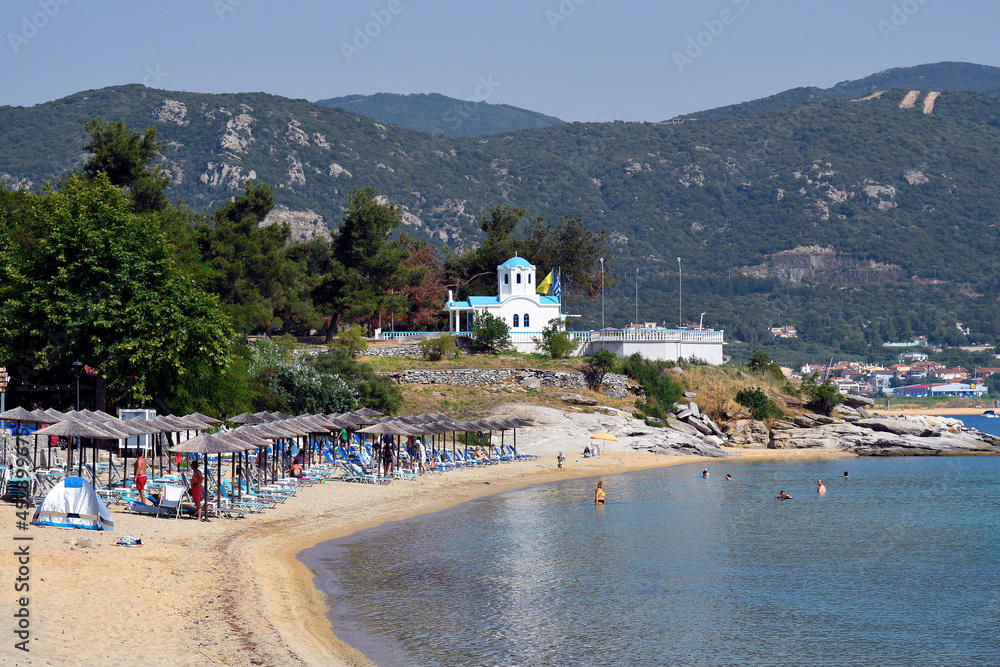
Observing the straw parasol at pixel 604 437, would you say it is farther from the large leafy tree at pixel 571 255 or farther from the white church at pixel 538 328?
the large leafy tree at pixel 571 255

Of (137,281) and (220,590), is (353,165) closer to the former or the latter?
(137,281)

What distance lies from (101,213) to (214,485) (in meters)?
12.3

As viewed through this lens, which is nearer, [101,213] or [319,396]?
[101,213]

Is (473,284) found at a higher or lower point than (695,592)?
higher

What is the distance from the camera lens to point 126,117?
648ft

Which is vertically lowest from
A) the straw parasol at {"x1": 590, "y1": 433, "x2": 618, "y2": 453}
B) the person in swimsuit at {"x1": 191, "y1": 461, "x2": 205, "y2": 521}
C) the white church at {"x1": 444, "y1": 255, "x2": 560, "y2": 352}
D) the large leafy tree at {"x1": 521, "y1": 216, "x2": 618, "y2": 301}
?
the straw parasol at {"x1": 590, "y1": 433, "x2": 618, "y2": 453}

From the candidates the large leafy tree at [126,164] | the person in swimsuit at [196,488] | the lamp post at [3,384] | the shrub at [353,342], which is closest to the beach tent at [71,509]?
the person in swimsuit at [196,488]

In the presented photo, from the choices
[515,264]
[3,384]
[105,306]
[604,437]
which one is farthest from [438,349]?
[3,384]

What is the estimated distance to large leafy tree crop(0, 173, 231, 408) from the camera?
32.8 meters

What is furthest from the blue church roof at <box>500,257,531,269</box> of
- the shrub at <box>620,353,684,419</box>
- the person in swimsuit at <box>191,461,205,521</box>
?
the person in swimsuit at <box>191,461,205,521</box>

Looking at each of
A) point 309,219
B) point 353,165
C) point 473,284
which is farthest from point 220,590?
point 353,165

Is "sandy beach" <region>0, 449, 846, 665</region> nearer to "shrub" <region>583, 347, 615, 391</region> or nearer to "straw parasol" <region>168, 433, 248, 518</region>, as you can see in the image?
"straw parasol" <region>168, 433, 248, 518</region>

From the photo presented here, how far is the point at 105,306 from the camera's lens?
3272 cm

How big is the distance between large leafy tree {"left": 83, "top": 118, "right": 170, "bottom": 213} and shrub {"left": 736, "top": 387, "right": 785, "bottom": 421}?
37.6 m
